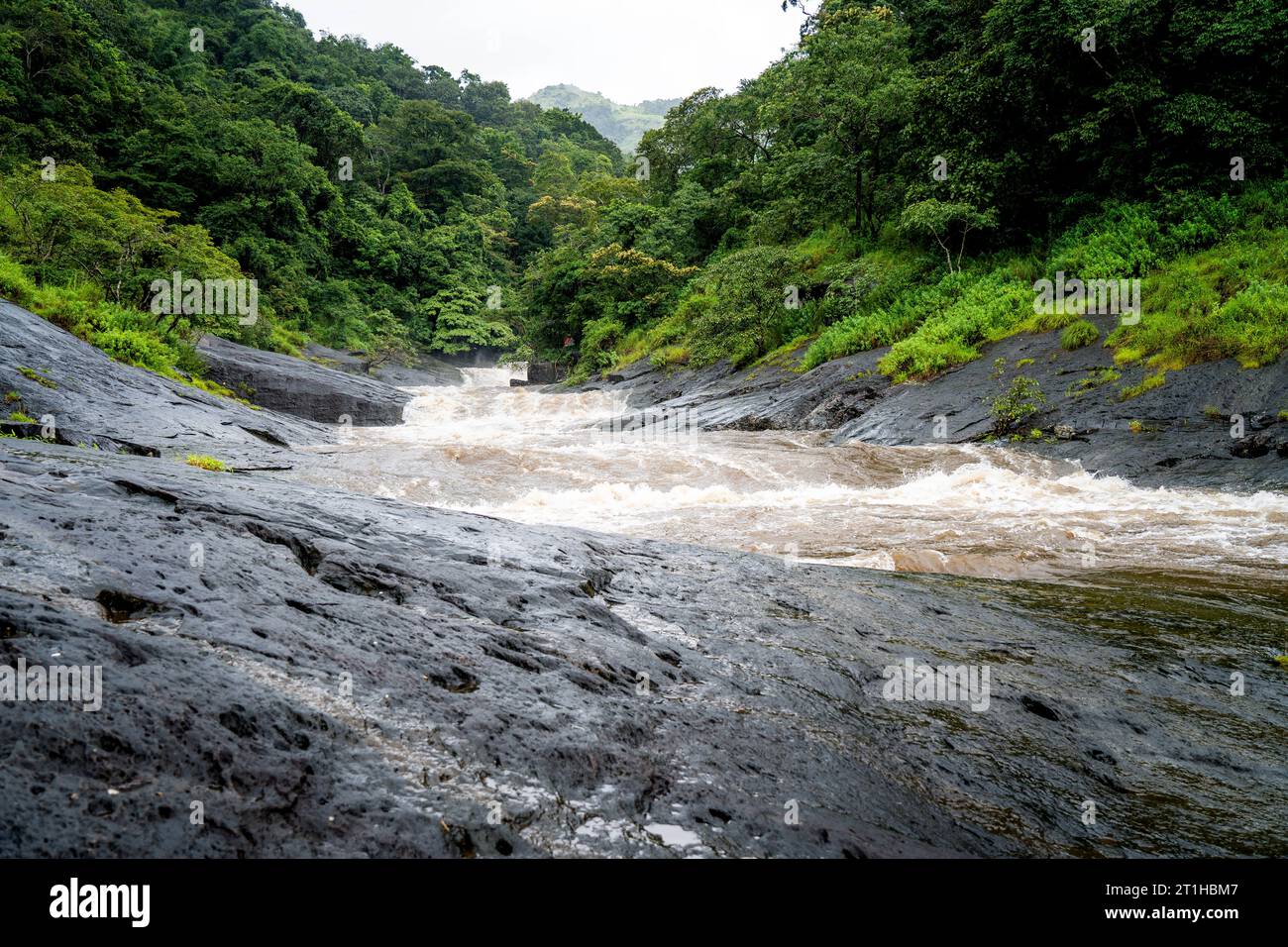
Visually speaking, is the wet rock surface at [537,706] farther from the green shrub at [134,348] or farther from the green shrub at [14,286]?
the green shrub at [14,286]

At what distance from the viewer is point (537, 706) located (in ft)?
8.40

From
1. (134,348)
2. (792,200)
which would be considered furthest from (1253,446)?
(134,348)

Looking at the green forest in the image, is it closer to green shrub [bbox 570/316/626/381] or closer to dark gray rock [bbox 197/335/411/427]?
green shrub [bbox 570/316/626/381]

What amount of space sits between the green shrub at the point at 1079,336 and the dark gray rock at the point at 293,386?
18338 mm

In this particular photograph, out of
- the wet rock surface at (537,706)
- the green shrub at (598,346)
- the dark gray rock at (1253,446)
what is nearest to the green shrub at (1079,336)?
the dark gray rock at (1253,446)

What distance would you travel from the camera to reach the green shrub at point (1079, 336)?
13383 millimetres

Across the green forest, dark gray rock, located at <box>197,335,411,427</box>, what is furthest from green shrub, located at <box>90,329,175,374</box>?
dark gray rock, located at <box>197,335,411,427</box>

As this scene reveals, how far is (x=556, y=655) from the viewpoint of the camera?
306 cm

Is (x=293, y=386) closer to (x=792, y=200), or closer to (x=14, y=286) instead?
(x=14, y=286)

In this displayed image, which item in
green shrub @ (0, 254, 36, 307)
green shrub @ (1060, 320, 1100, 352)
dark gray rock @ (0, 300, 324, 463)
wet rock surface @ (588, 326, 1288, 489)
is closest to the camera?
dark gray rock @ (0, 300, 324, 463)

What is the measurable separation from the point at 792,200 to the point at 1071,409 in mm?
14695

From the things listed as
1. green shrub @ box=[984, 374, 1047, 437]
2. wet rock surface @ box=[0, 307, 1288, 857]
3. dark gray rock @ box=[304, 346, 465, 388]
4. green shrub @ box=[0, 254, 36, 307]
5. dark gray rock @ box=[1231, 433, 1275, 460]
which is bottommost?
wet rock surface @ box=[0, 307, 1288, 857]

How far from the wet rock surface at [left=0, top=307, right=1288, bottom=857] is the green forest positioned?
10.4 metres

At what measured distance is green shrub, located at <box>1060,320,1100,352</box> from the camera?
1338cm
